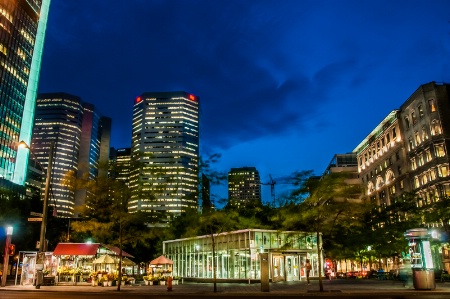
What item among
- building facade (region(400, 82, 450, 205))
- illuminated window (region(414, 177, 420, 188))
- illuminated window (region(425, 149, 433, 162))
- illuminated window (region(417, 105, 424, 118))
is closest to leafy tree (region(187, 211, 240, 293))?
building facade (region(400, 82, 450, 205))

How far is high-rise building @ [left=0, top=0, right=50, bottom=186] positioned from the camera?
427ft

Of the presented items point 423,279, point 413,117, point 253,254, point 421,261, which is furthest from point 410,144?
point 423,279

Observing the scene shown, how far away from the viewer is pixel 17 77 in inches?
5394

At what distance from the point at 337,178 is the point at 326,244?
3201 cm

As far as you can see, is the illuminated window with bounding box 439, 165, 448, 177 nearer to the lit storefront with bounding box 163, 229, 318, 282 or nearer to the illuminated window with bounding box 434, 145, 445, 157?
the illuminated window with bounding box 434, 145, 445, 157

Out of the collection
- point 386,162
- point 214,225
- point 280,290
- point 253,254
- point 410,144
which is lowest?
point 280,290

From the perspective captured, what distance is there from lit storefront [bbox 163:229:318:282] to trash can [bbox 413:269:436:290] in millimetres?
13610

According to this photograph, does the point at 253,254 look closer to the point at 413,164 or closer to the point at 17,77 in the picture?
the point at 413,164

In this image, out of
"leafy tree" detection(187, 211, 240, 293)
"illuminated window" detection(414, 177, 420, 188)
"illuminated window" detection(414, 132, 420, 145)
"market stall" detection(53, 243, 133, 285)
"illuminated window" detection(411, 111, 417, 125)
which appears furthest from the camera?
"illuminated window" detection(411, 111, 417, 125)

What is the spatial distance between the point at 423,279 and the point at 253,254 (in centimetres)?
1912

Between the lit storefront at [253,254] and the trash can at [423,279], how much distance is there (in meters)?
13.6

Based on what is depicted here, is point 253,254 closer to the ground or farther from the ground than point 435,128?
closer to the ground

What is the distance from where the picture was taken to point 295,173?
108ft

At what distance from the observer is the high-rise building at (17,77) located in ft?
427
